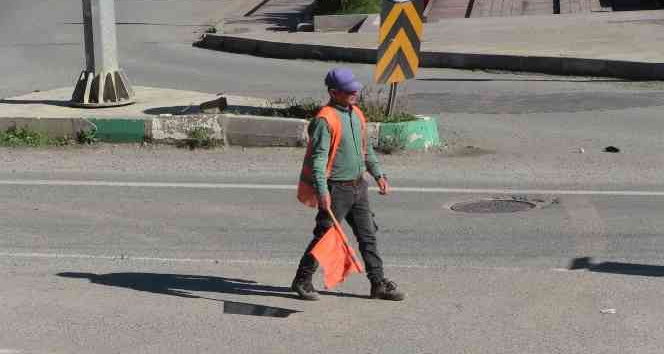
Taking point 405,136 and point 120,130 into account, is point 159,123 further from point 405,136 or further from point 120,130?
point 405,136

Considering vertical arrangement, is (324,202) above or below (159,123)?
above

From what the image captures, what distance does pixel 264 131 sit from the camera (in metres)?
13.8

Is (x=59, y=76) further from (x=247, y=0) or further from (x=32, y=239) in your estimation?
(x=247, y=0)

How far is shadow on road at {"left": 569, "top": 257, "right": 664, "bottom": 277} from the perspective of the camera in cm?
842

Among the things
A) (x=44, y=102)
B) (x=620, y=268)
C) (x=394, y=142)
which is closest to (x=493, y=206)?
(x=620, y=268)

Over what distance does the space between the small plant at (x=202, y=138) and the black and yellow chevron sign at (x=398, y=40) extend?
6.37 ft

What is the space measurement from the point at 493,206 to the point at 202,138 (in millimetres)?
4226

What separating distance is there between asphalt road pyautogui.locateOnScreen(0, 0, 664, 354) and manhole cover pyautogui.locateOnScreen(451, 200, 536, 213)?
0.16 meters

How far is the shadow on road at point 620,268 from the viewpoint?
8.42 meters

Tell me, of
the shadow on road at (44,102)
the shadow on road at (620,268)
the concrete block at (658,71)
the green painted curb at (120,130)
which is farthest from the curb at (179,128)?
the concrete block at (658,71)

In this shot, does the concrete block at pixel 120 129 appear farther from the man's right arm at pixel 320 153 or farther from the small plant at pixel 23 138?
the man's right arm at pixel 320 153

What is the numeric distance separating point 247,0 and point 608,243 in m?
26.7

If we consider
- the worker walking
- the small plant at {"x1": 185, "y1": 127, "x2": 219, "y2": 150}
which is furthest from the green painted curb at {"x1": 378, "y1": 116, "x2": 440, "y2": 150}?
the worker walking

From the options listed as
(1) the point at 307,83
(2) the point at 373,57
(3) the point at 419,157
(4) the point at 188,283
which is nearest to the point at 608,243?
(4) the point at 188,283
